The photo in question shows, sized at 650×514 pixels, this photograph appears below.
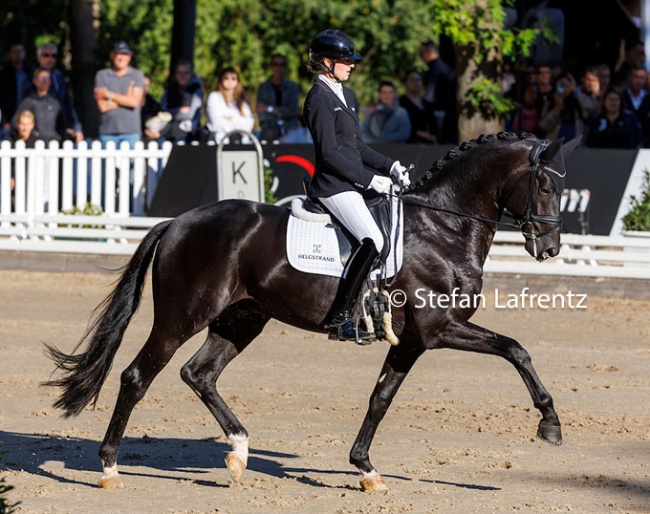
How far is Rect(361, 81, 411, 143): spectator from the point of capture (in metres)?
18.0

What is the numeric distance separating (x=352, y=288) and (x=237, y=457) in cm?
122

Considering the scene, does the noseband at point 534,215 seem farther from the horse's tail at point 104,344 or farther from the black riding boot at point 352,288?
the horse's tail at point 104,344

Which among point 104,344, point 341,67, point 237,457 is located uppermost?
point 341,67

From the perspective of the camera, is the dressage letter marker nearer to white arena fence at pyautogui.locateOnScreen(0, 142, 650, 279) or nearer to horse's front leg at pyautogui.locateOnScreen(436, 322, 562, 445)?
white arena fence at pyautogui.locateOnScreen(0, 142, 650, 279)

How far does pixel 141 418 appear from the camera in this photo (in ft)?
30.7

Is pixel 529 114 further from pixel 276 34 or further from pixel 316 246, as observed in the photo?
pixel 276 34

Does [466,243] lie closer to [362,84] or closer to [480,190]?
[480,190]

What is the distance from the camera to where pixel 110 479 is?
24.6 ft

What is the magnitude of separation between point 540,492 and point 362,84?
32539 millimetres

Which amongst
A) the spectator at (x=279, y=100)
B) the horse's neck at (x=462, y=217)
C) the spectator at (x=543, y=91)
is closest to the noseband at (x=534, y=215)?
the horse's neck at (x=462, y=217)

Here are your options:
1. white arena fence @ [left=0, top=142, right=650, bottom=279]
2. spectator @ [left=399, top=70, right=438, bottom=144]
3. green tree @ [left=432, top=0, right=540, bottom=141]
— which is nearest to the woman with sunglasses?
white arena fence @ [left=0, top=142, right=650, bottom=279]

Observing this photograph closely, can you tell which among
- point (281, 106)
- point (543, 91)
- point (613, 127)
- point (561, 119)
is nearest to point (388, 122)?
point (281, 106)

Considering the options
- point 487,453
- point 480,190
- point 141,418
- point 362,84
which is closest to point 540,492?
point 487,453

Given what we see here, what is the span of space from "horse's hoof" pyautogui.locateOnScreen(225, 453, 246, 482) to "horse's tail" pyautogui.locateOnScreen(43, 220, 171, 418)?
942 mm
